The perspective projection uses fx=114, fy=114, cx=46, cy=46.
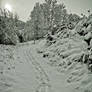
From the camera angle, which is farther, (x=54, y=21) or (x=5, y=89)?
(x=54, y=21)

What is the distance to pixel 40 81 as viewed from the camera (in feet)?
20.8

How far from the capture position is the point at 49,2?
32000 mm

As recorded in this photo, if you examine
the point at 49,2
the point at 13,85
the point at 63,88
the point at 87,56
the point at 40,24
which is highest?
the point at 49,2

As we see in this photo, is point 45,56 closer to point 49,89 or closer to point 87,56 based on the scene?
point 87,56

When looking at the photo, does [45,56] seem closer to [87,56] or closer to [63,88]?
[87,56]

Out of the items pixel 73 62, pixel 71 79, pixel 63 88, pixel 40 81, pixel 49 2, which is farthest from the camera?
pixel 49 2

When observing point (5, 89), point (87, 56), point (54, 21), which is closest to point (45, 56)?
point (87, 56)

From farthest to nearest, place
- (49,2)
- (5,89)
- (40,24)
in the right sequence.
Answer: (40,24), (49,2), (5,89)

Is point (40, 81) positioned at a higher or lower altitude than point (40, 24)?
lower

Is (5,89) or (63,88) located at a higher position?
(5,89)

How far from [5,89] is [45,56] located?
8.77m

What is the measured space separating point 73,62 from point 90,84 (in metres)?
3.01

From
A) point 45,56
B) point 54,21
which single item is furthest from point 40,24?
point 45,56

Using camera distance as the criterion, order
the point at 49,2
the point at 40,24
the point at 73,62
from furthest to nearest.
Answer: the point at 40,24 < the point at 49,2 < the point at 73,62
